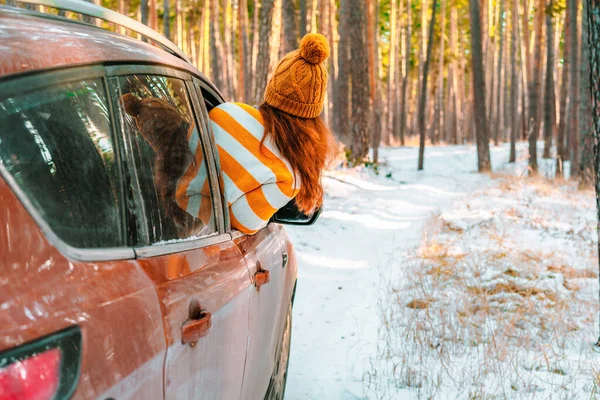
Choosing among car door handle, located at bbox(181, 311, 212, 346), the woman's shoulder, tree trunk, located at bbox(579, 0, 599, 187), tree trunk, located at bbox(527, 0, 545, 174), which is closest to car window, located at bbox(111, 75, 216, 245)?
car door handle, located at bbox(181, 311, 212, 346)

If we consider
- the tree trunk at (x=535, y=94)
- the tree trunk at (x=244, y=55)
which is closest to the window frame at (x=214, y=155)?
the tree trunk at (x=535, y=94)

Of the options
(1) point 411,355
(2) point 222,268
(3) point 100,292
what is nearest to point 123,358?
(3) point 100,292

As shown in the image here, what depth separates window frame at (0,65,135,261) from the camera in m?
1.26

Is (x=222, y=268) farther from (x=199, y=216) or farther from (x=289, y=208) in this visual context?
(x=289, y=208)

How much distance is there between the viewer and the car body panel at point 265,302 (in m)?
2.55

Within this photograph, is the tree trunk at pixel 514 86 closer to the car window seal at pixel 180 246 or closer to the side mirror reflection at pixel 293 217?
the side mirror reflection at pixel 293 217

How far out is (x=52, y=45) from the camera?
151cm

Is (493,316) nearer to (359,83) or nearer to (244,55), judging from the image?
(359,83)

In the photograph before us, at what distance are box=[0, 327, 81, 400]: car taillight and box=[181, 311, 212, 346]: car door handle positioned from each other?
1.62 feet

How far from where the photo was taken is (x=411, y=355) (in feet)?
14.8

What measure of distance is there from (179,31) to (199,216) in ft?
118

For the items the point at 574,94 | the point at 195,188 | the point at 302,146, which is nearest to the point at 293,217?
the point at 302,146

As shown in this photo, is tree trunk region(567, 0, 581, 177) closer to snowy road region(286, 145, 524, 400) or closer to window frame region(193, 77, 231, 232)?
snowy road region(286, 145, 524, 400)

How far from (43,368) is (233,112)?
192 cm
